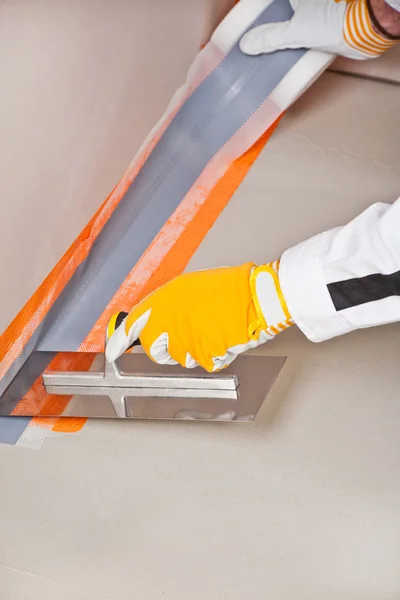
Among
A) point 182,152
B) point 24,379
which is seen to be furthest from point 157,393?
point 182,152

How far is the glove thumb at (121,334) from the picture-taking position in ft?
4.37

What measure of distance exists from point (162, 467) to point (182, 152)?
0.82 meters

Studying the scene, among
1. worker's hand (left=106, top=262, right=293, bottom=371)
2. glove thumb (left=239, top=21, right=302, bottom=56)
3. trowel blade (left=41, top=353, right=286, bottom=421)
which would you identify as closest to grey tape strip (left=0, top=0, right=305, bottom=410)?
glove thumb (left=239, top=21, right=302, bottom=56)

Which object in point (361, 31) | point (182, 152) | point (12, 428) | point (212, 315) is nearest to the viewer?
point (212, 315)

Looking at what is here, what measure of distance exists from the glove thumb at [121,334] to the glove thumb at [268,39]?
0.83 metres

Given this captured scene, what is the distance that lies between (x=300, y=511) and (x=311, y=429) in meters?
0.17

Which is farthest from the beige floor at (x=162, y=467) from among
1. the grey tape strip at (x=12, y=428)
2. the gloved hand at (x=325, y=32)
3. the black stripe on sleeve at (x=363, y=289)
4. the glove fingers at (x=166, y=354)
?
the black stripe on sleeve at (x=363, y=289)

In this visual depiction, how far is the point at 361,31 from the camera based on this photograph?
1.70 meters

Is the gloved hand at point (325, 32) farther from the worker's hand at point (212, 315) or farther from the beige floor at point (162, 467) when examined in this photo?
the worker's hand at point (212, 315)

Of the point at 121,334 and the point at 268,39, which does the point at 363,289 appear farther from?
the point at 268,39

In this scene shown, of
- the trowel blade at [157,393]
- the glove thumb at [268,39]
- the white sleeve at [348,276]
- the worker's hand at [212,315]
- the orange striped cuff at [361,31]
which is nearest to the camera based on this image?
the white sleeve at [348,276]

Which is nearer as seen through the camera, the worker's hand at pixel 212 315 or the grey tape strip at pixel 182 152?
the worker's hand at pixel 212 315

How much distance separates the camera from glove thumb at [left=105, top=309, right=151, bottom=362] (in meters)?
1.33

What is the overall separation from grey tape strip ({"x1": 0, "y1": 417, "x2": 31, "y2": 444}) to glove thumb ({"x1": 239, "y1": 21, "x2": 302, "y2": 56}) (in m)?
1.05
